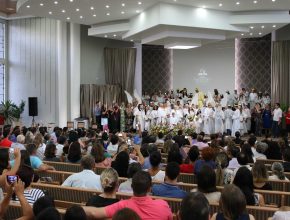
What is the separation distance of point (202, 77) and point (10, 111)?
8.60 m

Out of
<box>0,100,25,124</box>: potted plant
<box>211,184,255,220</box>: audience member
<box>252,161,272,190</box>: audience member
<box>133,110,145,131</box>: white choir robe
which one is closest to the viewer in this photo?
<box>211,184,255,220</box>: audience member

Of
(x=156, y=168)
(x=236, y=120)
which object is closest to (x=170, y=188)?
(x=156, y=168)

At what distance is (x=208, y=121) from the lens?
15.0 m

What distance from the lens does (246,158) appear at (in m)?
5.39

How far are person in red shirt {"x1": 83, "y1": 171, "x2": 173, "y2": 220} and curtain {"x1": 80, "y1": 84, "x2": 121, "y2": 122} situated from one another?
553 inches

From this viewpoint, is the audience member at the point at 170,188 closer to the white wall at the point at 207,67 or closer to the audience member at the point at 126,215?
the audience member at the point at 126,215

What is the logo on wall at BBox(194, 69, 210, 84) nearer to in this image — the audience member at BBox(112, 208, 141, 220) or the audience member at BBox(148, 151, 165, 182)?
the audience member at BBox(148, 151, 165, 182)

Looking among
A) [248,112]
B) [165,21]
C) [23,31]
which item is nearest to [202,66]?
[248,112]

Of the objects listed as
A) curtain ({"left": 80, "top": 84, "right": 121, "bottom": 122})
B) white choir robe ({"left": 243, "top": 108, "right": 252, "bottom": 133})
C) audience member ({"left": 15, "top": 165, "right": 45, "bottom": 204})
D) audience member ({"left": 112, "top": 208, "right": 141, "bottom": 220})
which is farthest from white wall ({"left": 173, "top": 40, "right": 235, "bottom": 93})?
audience member ({"left": 112, "top": 208, "right": 141, "bottom": 220})

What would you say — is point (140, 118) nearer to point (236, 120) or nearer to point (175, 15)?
point (236, 120)

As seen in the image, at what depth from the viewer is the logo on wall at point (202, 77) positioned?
1831 cm

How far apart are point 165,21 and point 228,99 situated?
573 cm

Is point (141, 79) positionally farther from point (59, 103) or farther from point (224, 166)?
point (224, 166)

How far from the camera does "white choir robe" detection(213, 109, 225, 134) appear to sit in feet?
48.6
